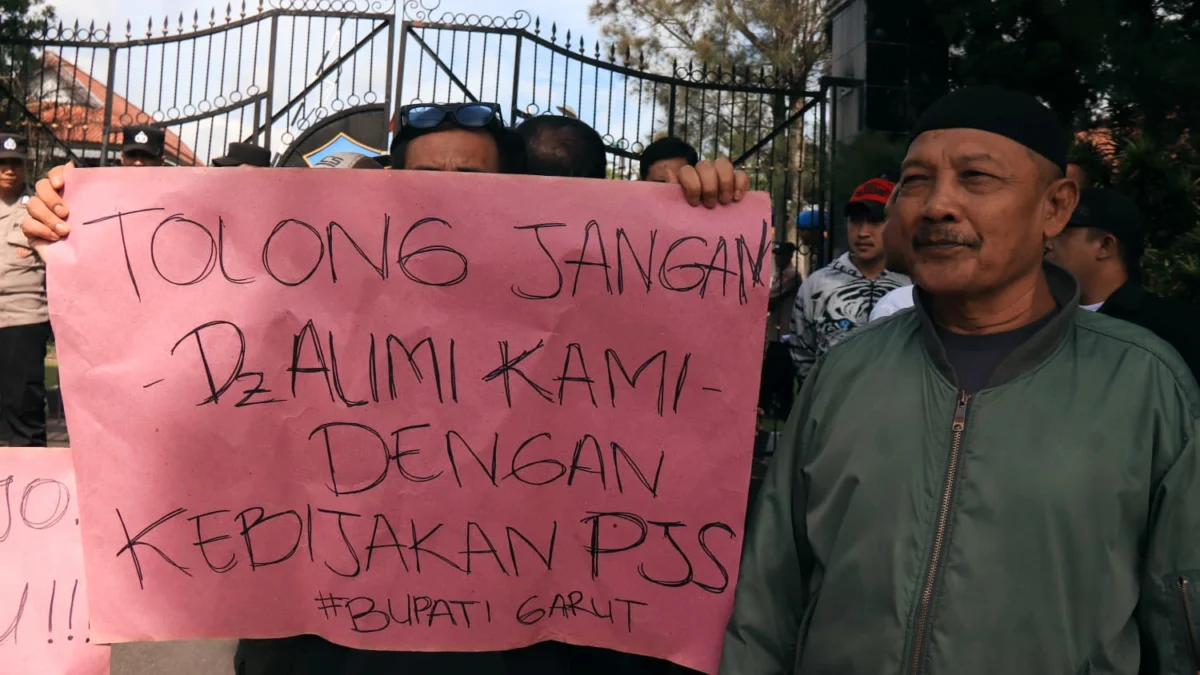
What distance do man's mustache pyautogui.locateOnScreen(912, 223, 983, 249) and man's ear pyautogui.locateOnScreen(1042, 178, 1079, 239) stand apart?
0.46 ft

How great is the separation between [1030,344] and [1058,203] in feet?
0.82

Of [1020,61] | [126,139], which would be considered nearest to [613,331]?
[1020,61]

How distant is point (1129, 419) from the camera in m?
1.53

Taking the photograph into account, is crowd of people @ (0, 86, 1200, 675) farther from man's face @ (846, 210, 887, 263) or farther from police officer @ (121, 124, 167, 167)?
police officer @ (121, 124, 167, 167)

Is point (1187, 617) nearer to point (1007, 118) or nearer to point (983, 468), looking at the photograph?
point (983, 468)

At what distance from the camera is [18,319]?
6438mm

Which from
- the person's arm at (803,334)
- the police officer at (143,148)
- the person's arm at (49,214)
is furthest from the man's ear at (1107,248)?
the police officer at (143,148)

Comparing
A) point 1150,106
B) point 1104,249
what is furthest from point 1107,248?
point 1150,106

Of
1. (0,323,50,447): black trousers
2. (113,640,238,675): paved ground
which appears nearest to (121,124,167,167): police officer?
(0,323,50,447): black trousers

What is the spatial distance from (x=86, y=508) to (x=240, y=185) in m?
0.69

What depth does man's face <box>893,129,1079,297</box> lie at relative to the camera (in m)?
1.65

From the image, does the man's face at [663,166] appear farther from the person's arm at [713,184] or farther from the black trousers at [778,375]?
the black trousers at [778,375]

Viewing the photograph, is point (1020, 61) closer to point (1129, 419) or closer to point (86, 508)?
point (1129, 419)

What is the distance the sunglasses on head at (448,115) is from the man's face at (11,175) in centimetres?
510
